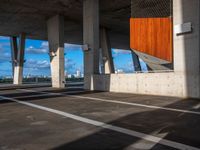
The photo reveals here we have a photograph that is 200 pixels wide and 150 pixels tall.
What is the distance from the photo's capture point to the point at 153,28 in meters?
17.0

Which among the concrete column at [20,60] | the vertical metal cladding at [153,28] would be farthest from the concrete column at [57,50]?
the concrete column at [20,60]

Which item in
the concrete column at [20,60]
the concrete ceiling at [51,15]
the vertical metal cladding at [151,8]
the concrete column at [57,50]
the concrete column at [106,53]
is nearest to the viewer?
the vertical metal cladding at [151,8]

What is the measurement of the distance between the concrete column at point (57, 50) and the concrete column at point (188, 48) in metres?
15.3

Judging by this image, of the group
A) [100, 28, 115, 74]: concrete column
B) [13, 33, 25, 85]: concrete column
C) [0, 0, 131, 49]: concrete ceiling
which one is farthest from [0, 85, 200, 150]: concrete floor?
[13, 33, 25, 85]: concrete column

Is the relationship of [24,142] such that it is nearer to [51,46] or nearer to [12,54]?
[51,46]

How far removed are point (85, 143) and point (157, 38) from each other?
42.9ft

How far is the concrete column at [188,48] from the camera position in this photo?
1316cm

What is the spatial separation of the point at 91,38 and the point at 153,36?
6796 mm

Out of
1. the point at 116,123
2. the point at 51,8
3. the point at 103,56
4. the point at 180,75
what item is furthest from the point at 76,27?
the point at 116,123

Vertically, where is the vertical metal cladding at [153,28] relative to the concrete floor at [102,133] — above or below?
above

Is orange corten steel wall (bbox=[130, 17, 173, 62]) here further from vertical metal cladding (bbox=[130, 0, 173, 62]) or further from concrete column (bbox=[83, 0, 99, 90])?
concrete column (bbox=[83, 0, 99, 90])

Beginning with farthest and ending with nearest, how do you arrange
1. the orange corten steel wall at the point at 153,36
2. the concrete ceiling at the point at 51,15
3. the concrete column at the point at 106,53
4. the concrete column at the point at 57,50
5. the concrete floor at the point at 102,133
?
the concrete column at the point at 106,53 < the concrete column at the point at 57,50 < the concrete ceiling at the point at 51,15 < the orange corten steel wall at the point at 153,36 < the concrete floor at the point at 102,133

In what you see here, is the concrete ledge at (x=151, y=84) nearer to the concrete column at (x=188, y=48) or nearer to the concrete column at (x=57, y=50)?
the concrete column at (x=188, y=48)

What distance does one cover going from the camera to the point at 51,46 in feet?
91.8
